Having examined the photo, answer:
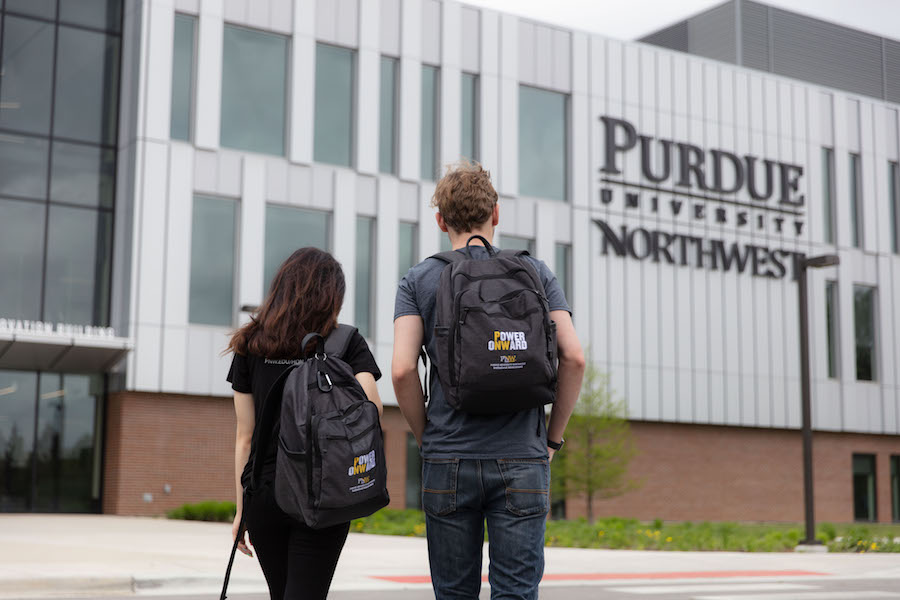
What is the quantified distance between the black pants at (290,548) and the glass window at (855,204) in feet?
109

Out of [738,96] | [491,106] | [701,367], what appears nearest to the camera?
[491,106]

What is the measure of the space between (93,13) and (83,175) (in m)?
3.94

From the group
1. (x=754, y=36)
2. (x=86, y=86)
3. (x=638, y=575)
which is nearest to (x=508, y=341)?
(x=638, y=575)

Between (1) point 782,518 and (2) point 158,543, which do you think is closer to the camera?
(2) point 158,543

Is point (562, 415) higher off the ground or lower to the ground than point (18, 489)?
higher

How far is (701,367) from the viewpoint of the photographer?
3072cm

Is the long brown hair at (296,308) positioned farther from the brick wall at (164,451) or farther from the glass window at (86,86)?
the glass window at (86,86)

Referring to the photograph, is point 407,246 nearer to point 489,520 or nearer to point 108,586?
point 108,586

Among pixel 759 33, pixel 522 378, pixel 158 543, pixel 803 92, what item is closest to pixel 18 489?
pixel 158 543

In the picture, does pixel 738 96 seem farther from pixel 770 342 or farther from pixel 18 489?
pixel 18 489

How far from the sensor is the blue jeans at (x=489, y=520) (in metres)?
3.45

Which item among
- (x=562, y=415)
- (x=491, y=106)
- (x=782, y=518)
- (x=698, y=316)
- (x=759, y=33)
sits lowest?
(x=782, y=518)

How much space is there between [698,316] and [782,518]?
22.0ft

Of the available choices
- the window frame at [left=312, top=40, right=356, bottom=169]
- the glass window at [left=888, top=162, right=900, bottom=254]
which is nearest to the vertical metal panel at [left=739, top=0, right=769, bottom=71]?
the glass window at [left=888, top=162, right=900, bottom=254]
